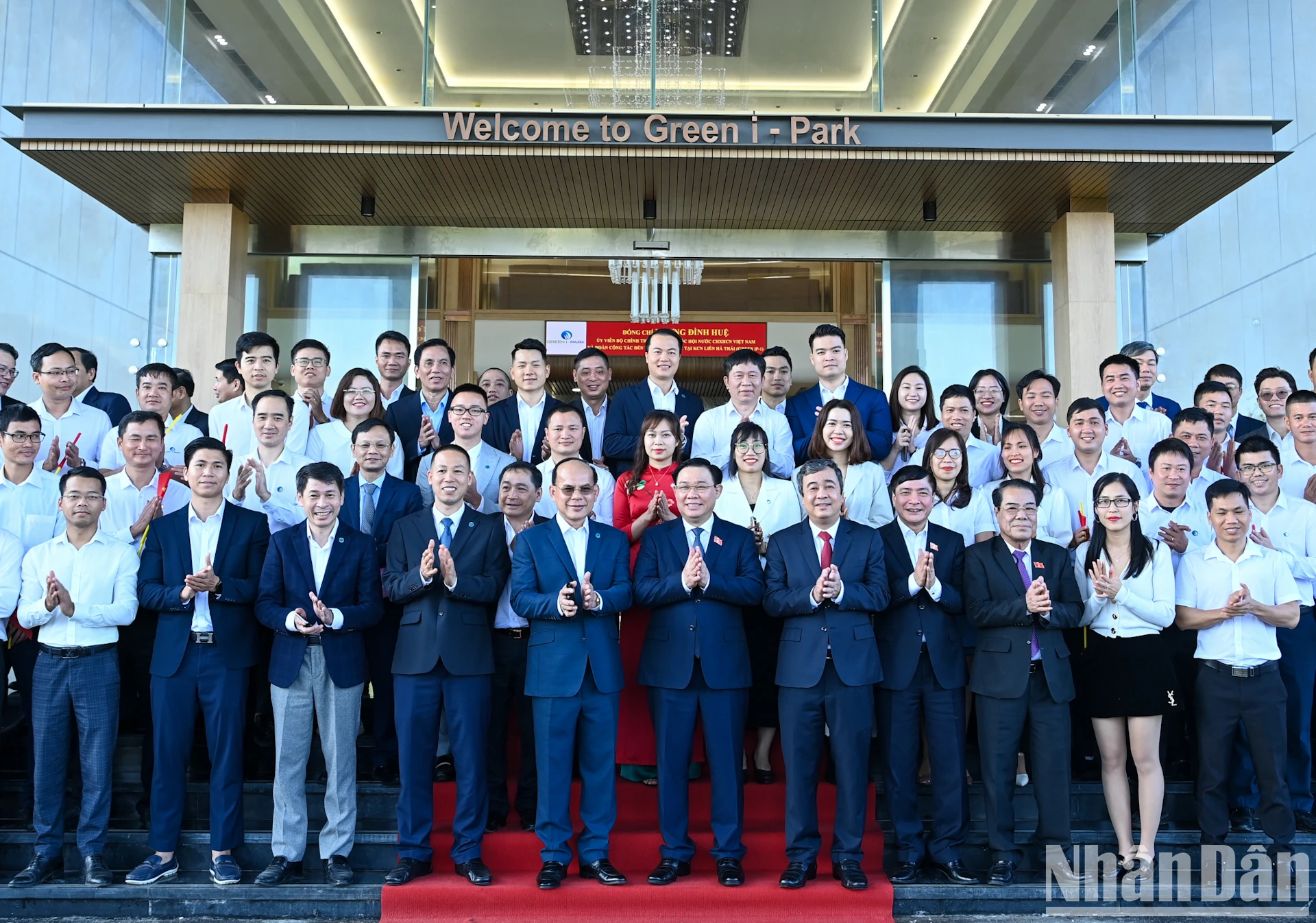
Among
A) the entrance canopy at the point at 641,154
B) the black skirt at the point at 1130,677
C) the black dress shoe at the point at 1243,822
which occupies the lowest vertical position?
the black dress shoe at the point at 1243,822

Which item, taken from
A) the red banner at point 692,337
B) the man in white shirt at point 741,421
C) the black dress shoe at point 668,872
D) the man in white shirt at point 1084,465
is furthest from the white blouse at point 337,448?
the red banner at point 692,337

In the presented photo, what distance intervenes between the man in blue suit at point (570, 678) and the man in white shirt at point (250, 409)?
184cm

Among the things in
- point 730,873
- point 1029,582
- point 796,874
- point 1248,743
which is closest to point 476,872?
point 730,873

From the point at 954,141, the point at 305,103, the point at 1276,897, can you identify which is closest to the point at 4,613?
the point at 305,103

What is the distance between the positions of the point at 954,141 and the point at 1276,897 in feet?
17.0

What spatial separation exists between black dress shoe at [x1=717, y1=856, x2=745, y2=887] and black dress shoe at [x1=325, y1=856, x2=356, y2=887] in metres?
1.59

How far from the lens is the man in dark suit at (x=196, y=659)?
4539 mm

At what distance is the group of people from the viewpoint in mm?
4527

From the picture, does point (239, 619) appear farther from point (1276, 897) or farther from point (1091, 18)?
point (1091, 18)

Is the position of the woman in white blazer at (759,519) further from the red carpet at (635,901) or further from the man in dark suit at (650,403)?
the red carpet at (635,901)

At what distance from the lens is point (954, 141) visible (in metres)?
7.54

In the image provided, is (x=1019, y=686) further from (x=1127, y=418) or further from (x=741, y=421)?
(x=1127, y=418)

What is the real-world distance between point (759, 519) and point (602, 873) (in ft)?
5.77

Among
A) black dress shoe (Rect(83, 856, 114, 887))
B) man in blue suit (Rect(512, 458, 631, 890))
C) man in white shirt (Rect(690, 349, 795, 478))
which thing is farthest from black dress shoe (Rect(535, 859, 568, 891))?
man in white shirt (Rect(690, 349, 795, 478))
